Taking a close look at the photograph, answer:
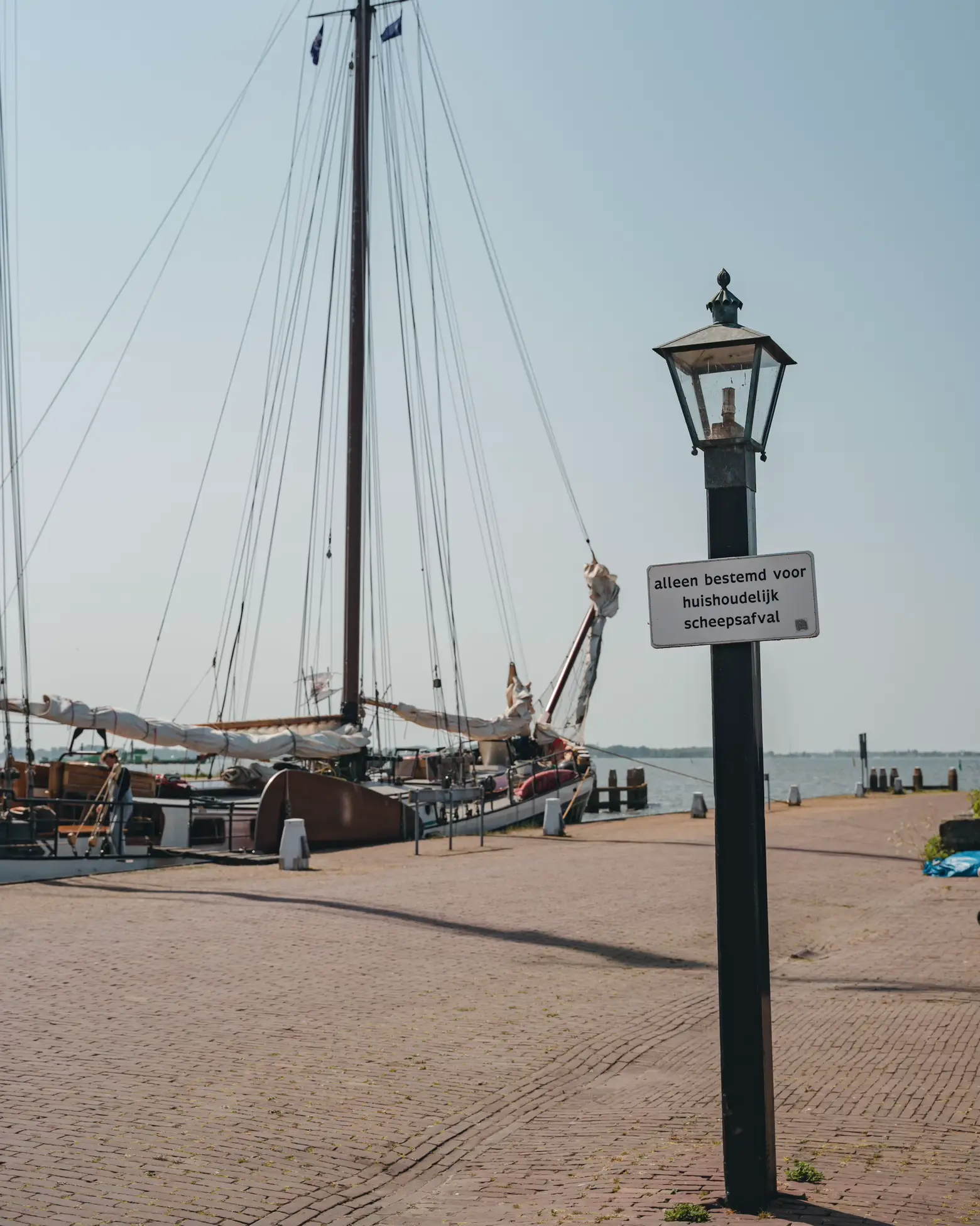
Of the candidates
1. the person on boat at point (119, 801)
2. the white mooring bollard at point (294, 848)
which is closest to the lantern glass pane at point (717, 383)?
the white mooring bollard at point (294, 848)

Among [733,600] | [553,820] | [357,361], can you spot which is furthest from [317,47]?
[733,600]

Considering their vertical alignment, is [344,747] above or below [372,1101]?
above

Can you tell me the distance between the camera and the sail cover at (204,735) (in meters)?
23.4

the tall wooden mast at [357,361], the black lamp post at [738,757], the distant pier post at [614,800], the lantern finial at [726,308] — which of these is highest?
the tall wooden mast at [357,361]

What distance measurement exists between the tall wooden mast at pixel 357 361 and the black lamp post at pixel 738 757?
24249 millimetres

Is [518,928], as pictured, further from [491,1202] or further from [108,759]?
[108,759]

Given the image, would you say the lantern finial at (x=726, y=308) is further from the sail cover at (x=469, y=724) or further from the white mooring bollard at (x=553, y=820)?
the sail cover at (x=469, y=724)

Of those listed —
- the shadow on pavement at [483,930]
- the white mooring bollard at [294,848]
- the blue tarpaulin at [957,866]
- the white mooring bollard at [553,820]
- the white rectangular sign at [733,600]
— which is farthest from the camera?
the white mooring bollard at [553,820]

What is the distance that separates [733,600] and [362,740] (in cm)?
2414

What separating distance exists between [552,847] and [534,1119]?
54.6 feet

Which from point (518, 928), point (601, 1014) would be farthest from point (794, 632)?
point (518, 928)

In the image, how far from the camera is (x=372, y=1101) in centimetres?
675

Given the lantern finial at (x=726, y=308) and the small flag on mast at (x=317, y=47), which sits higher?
the small flag on mast at (x=317, y=47)

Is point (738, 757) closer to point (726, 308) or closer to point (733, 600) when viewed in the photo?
point (733, 600)
